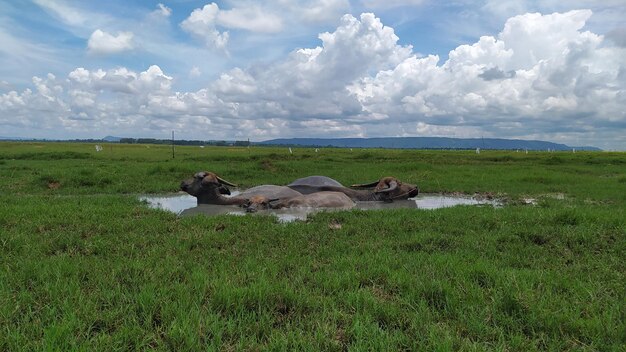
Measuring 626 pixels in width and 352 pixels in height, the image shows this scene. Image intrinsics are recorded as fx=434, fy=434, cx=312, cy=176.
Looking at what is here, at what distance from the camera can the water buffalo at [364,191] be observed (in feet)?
39.5

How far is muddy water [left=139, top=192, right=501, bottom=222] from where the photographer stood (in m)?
9.73

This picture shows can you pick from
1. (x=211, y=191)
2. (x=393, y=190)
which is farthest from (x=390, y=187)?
(x=211, y=191)

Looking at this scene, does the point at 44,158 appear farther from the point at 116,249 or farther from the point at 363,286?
the point at 363,286

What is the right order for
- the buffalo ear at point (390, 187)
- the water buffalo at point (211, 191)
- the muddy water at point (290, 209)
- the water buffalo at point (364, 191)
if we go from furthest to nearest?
the buffalo ear at point (390, 187) → the water buffalo at point (364, 191) → the water buffalo at point (211, 191) → the muddy water at point (290, 209)

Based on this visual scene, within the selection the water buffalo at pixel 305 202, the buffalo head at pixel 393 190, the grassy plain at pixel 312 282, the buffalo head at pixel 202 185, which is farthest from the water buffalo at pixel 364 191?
the grassy plain at pixel 312 282

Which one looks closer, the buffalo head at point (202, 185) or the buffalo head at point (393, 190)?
the buffalo head at point (202, 185)

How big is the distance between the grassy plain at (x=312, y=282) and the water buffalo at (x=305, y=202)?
86.8 inches

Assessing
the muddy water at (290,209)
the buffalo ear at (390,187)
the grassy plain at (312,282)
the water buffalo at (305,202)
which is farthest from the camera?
the buffalo ear at (390,187)

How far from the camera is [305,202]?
35.4ft

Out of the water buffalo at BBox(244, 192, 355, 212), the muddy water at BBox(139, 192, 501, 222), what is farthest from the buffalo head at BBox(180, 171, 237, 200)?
the water buffalo at BBox(244, 192, 355, 212)

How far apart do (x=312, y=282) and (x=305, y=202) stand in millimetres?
6430

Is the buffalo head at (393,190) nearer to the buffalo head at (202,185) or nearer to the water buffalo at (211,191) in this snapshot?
the water buffalo at (211,191)

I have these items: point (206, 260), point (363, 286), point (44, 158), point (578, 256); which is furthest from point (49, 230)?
point (44, 158)

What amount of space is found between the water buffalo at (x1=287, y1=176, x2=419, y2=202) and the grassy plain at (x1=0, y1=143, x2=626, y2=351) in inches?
151
